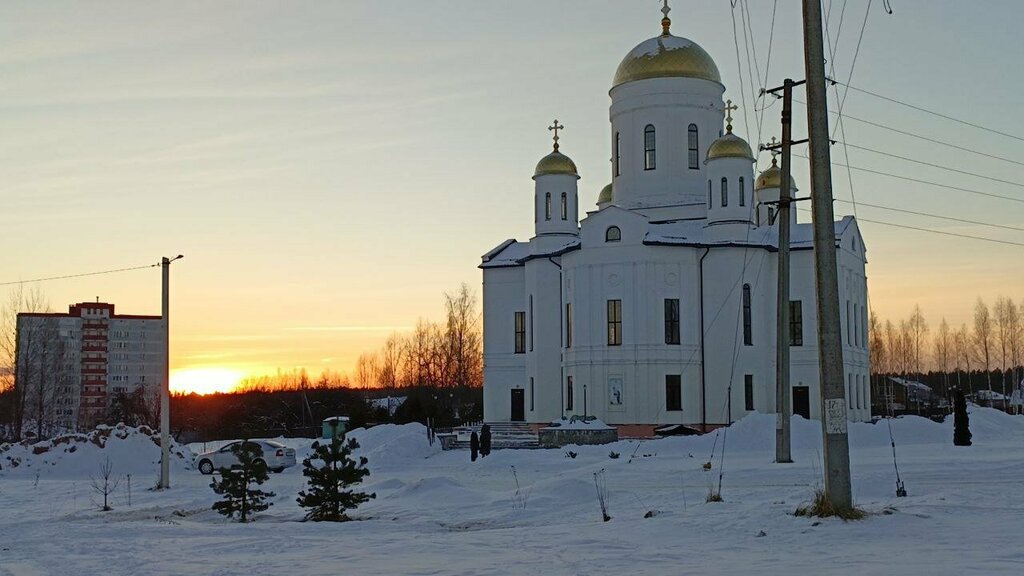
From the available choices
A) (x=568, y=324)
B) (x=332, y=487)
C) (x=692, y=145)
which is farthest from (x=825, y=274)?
(x=692, y=145)

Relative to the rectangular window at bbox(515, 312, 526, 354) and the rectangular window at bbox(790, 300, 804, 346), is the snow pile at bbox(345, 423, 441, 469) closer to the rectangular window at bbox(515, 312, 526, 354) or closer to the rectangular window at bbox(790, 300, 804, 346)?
the rectangular window at bbox(515, 312, 526, 354)

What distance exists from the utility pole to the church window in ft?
62.1

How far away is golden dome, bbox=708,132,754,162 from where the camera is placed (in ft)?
142

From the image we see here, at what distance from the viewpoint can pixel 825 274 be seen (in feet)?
45.8

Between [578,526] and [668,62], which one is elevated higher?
[668,62]

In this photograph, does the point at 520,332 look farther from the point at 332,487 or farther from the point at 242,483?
the point at 332,487

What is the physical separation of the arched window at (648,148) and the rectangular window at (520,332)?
890cm

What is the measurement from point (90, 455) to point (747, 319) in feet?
83.9

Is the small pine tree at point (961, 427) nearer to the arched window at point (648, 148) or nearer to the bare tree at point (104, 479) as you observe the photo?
the arched window at point (648, 148)

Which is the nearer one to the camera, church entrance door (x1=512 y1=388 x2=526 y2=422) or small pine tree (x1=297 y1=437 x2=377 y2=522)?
small pine tree (x1=297 y1=437 x2=377 y2=522)

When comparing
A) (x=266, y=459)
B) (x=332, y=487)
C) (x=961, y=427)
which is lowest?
(x=266, y=459)

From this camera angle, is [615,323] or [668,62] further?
[668,62]

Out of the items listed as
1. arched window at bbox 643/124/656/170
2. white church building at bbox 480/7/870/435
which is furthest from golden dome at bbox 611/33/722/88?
arched window at bbox 643/124/656/170

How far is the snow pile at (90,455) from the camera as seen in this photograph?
107 ft
